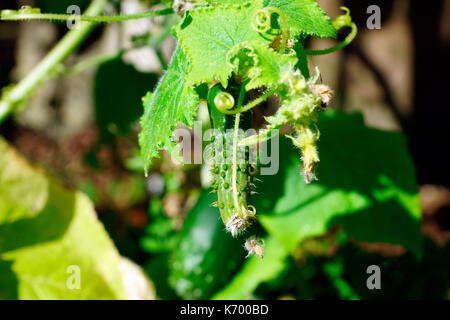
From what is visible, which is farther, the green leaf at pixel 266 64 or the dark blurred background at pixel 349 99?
the dark blurred background at pixel 349 99

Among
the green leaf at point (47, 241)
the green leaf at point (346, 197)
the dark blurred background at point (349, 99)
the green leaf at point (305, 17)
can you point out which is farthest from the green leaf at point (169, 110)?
the dark blurred background at point (349, 99)

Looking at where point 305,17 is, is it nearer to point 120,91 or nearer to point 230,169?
point 230,169

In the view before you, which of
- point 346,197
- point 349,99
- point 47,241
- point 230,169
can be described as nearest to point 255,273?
point 346,197

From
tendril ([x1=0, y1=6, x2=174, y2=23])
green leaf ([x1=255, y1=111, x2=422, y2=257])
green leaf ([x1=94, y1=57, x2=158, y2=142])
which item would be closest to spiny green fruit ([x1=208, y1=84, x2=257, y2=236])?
tendril ([x1=0, y1=6, x2=174, y2=23])

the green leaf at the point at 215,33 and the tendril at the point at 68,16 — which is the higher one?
the tendril at the point at 68,16

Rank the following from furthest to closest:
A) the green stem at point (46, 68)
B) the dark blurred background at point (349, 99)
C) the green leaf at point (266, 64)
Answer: the dark blurred background at point (349, 99) < the green stem at point (46, 68) < the green leaf at point (266, 64)

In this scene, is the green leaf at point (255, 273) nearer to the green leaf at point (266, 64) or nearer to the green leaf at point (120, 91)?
the green leaf at point (120, 91)

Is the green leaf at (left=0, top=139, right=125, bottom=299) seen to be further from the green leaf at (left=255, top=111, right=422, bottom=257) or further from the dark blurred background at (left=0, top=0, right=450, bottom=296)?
the dark blurred background at (left=0, top=0, right=450, bottom=296)
